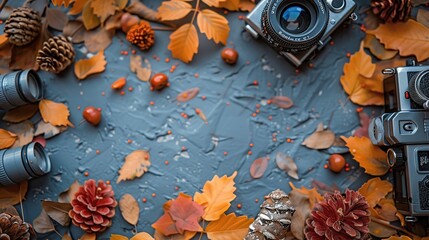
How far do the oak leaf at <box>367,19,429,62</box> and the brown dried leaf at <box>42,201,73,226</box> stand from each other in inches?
28.2

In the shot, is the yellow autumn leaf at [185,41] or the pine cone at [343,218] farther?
the yellow autumn leaf at [185,41]

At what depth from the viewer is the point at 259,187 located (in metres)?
1.05

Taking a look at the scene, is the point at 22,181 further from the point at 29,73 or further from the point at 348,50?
the point at 348,50

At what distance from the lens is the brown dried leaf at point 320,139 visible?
1.06 meters

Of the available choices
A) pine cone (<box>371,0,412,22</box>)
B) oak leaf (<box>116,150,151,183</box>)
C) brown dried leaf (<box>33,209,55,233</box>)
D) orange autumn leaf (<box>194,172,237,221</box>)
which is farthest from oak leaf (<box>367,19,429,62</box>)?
brown dried leaf (<box>33,209,55,233</box>)

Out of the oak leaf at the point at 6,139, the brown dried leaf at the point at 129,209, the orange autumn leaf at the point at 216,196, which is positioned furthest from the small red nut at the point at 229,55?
the oak leaf at the point at 6,139

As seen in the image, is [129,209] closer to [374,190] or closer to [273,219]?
[273,219]

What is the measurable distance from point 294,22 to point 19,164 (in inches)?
23.0

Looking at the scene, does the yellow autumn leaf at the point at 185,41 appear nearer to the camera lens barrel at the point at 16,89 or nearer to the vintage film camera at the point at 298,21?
the vintage film camera at the point at 298,21

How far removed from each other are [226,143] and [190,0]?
0.30 meters

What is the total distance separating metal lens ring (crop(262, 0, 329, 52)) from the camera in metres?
0.94

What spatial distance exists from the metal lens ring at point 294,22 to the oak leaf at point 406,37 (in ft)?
0.58

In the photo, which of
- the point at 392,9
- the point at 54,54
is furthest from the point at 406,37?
the point at 54,54

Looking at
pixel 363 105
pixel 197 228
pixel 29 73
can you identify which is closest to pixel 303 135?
pixel 363 105
